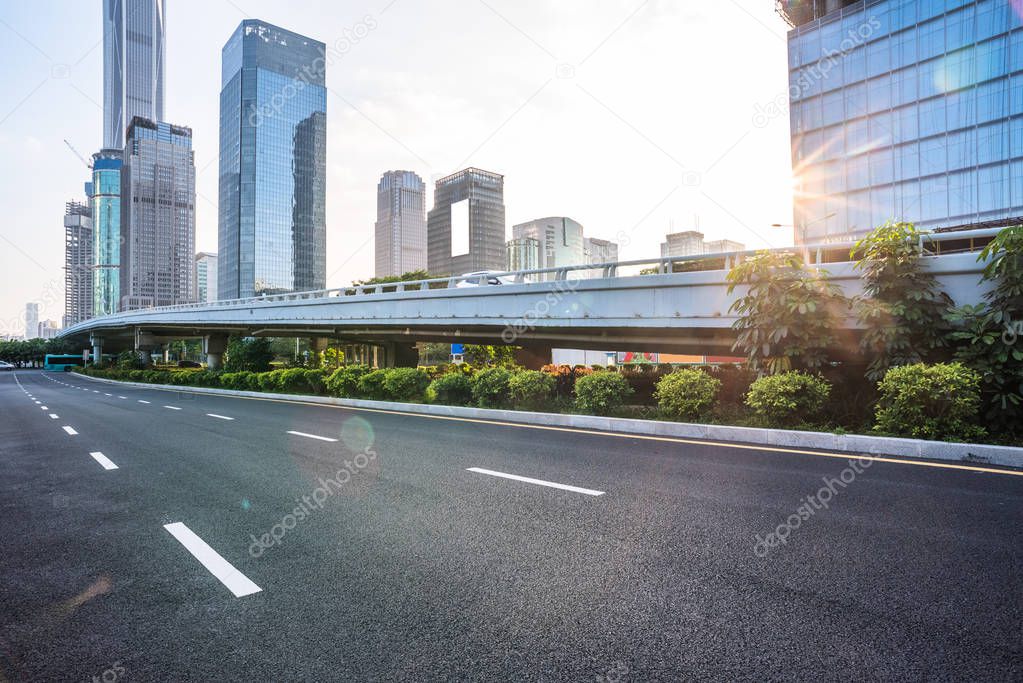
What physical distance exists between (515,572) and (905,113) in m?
67.5

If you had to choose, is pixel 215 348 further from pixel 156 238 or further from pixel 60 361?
pixel 156 238

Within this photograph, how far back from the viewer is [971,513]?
5652 mm

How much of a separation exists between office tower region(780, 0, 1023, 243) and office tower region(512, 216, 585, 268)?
3269 centimetres

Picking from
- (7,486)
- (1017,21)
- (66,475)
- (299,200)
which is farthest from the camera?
(299,200)

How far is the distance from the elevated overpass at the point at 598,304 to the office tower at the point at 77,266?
15340cm

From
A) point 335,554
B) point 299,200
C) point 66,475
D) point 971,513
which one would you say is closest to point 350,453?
point 66,475

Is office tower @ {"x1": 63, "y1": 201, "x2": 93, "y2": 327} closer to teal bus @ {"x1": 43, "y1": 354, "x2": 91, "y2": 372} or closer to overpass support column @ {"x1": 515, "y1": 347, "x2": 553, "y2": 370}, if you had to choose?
teal bus @ {"x1": 43, "y1": 354, "x2": 91, "y2": 372}

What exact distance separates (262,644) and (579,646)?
5.85ft

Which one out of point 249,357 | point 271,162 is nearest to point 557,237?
point 249,357

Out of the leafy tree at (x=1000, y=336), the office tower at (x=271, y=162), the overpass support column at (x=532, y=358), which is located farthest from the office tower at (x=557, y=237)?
the leafy tree at (x=1000, y=336)

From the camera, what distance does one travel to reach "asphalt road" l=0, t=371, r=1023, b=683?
3.06m

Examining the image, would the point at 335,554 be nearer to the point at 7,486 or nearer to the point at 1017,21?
the point at 7,486

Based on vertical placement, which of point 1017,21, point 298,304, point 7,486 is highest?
point 1017,21

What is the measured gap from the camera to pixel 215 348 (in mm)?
55688
